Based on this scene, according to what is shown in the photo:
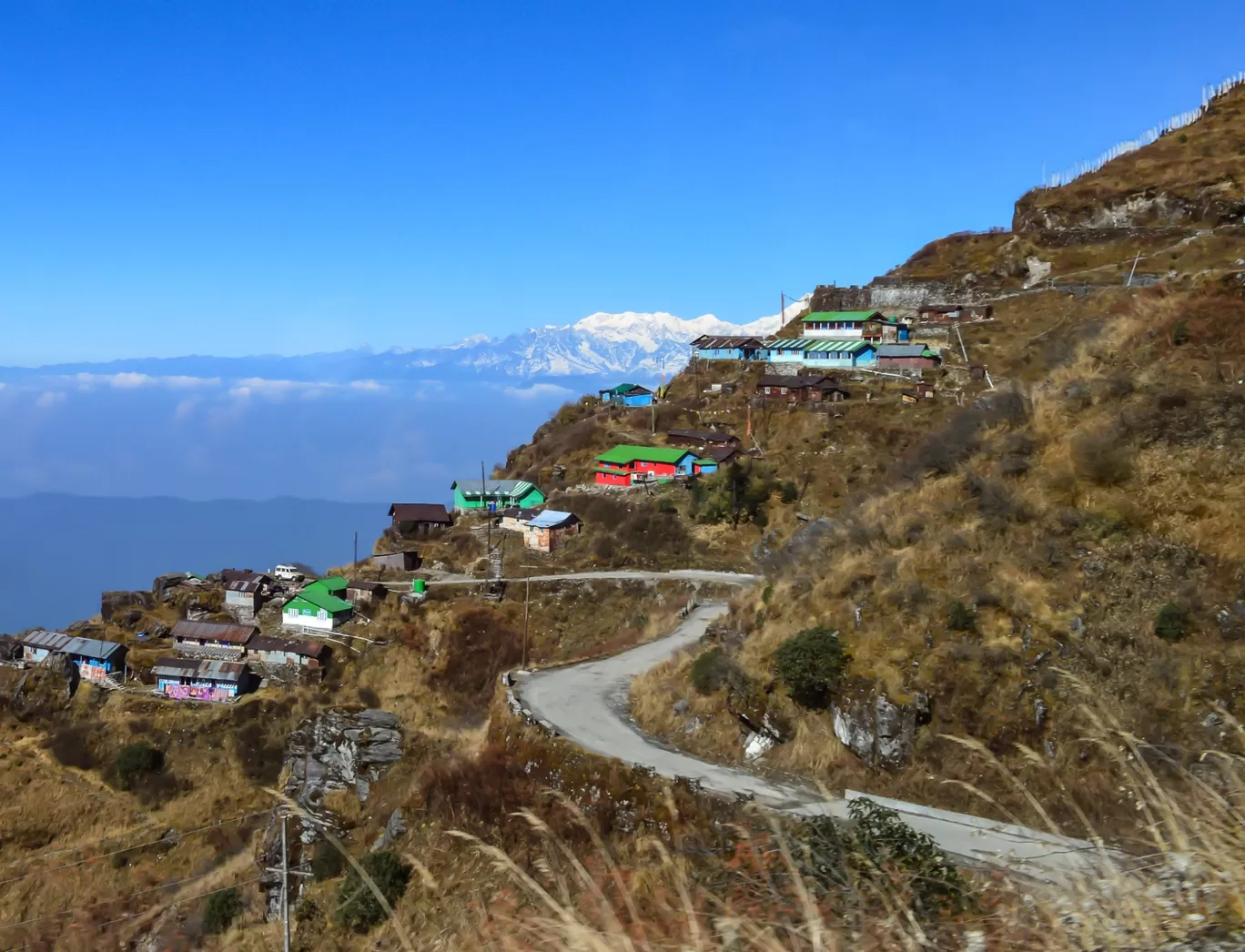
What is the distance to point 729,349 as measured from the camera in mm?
65438

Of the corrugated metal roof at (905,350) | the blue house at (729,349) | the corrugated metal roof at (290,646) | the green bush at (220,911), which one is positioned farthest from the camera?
the blue house at (729,349)

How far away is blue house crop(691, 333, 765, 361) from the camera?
63878 millimetres

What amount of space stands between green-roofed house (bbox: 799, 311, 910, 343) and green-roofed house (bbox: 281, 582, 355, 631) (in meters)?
40.1

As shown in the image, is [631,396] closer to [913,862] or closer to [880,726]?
[880,726]

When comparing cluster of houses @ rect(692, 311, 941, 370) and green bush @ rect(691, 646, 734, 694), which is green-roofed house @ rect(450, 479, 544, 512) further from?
green bush @ rect(691, 646, 734, 694)

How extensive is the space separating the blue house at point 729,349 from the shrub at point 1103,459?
47.2 meters

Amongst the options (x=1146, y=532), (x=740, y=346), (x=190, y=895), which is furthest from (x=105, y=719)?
(x=740, y=346)

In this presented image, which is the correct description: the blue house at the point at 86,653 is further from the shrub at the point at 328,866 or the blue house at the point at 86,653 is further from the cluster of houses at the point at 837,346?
the cluster of houses at the point at 837,346

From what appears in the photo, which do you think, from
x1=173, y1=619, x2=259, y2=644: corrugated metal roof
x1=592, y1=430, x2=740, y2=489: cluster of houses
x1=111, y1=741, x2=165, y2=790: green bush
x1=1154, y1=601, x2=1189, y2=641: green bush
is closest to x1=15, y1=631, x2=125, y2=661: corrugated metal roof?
x1=173, y1=619, x2=259, y2=644: corrugated metal roof

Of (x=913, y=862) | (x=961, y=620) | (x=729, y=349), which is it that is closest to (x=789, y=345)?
(x=729, y=349)

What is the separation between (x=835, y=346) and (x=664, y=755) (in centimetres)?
4699

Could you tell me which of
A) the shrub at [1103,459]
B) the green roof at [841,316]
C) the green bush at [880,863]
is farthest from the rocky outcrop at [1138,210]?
the green bush at [880,863]

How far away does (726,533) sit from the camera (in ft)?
142

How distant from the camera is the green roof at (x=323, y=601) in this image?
44.0m
